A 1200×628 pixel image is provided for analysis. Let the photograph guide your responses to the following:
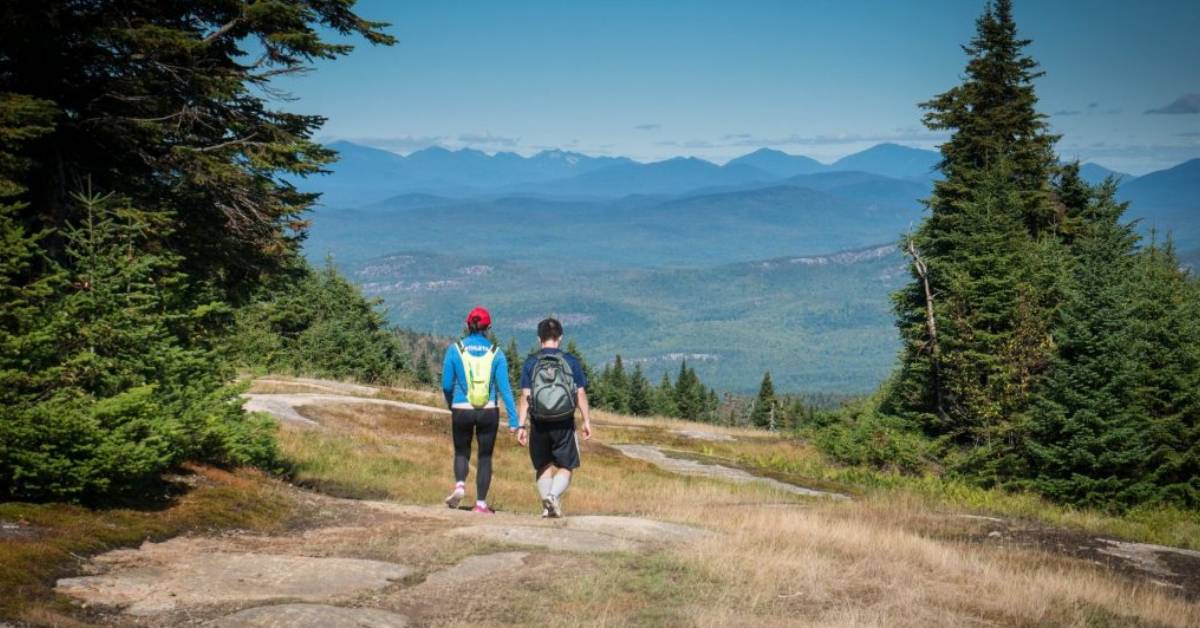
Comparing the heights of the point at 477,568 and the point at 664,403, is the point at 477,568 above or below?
above

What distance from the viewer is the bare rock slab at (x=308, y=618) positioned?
6.98 m

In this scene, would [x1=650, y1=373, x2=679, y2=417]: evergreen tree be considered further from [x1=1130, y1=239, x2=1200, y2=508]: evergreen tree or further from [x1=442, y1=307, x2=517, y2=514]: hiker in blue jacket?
[x1=442, y1=307, x2=517, y2=514]: hiker in blue jacket

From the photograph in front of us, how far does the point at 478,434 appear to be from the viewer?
13.1 metres

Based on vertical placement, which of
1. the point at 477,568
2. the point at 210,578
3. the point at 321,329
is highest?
the point at 321,329

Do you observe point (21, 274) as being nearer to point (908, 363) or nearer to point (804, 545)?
point (804, 545)

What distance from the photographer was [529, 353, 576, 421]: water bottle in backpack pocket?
1209 centimetres

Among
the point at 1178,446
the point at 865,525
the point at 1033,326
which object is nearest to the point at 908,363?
the point at 1033,326

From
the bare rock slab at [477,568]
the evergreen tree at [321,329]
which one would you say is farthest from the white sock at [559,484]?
the evergreen tree at [321,329]

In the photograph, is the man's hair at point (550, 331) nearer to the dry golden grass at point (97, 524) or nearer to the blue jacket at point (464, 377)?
the blue jacket at point (464, 377)

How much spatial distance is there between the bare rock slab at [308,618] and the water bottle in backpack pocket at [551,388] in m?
4.80

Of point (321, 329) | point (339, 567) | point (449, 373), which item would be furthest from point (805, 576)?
point (321, 329)

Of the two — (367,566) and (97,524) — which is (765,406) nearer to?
(367,566)

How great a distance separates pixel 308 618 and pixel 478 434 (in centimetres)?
606

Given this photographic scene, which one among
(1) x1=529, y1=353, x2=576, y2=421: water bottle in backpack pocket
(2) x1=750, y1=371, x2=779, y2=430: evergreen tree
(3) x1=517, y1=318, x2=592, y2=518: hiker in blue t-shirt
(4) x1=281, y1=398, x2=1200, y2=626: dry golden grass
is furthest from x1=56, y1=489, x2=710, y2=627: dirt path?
(2) x1=750, y1=371, x2=779, y2=430: evergreen tree
